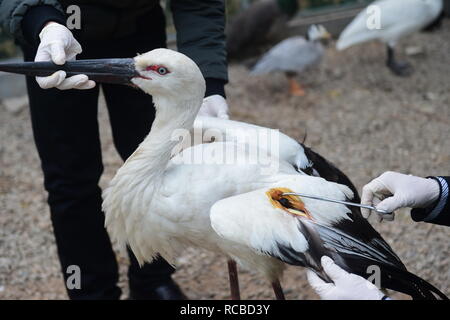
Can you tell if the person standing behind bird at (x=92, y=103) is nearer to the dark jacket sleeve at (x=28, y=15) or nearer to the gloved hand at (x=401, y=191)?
the dark jacket sleeve at (x=28, y=15)

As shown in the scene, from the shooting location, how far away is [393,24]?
17.4 feet

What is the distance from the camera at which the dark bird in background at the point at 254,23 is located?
5.78 meters

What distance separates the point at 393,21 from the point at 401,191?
3954 mm

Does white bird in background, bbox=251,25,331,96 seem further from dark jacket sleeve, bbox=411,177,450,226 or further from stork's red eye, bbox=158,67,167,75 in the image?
dark jacket sleeve, bbox=411,177,450,226

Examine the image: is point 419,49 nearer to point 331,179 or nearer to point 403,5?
point 403,5

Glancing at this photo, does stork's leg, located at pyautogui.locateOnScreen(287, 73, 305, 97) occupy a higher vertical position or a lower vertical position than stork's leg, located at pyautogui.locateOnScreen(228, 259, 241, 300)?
higher

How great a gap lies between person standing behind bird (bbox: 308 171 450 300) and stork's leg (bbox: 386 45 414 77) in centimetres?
375

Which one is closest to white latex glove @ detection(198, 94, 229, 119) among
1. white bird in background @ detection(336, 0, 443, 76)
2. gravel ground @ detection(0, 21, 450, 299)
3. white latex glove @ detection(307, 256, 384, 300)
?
white latex glove @ detection(307, 256, 384, 300)

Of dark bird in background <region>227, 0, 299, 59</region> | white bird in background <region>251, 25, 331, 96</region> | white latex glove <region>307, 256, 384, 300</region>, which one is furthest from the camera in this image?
dark bird in background <region>227, 0, 299, 59</region>

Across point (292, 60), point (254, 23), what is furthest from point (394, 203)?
point (254, 23)

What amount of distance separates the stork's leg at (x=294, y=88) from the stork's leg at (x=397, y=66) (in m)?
0.88

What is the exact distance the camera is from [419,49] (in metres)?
5.71

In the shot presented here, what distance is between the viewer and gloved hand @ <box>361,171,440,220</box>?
167 cm

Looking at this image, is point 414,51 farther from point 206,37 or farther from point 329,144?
point 206,37
